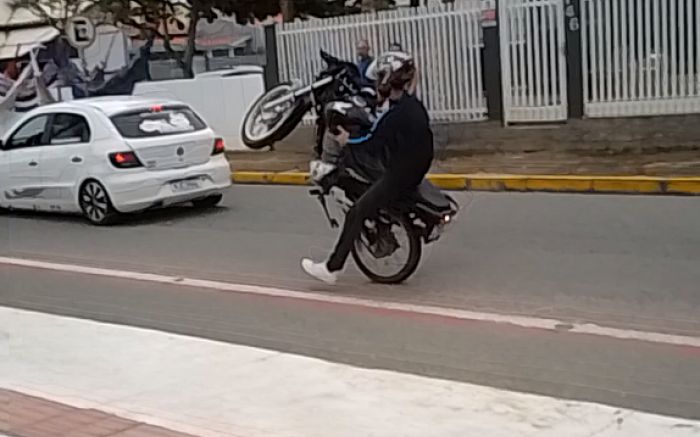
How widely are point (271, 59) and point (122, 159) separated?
853 cm

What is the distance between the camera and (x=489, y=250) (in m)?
10.1

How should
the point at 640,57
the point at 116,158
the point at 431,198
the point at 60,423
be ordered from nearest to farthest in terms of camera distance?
1. the point at 60,423
2. the point at 431,198
3. the point at 116,158
4. the point at 640,57

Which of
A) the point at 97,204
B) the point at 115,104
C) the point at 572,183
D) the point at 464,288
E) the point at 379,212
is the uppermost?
the point at 115,104

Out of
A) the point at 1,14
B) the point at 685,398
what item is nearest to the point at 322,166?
the point at 685,398

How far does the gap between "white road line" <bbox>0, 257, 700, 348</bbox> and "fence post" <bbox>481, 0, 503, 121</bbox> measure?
9.27m

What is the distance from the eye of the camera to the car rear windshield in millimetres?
13078

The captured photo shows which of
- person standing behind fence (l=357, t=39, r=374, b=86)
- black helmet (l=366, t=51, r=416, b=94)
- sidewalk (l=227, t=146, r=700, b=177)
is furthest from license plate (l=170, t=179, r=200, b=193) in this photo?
person standing behind fence (l=357, t=39, r=374, b=86)

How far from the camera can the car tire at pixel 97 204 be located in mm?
13039

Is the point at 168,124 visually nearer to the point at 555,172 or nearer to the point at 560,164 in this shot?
the point at 555,172

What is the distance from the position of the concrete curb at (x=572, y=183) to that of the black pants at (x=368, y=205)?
559 centimetres

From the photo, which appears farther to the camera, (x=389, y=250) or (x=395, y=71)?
(x=389, y=250)

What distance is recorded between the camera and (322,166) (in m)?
9.09

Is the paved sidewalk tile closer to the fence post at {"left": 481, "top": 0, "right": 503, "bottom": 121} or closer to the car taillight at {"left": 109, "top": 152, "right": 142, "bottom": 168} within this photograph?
the car taillight at {"left": 109, "top": 152, "right": 142, "bottom": 168}

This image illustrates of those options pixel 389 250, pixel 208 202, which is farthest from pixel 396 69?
pixel 208 202
